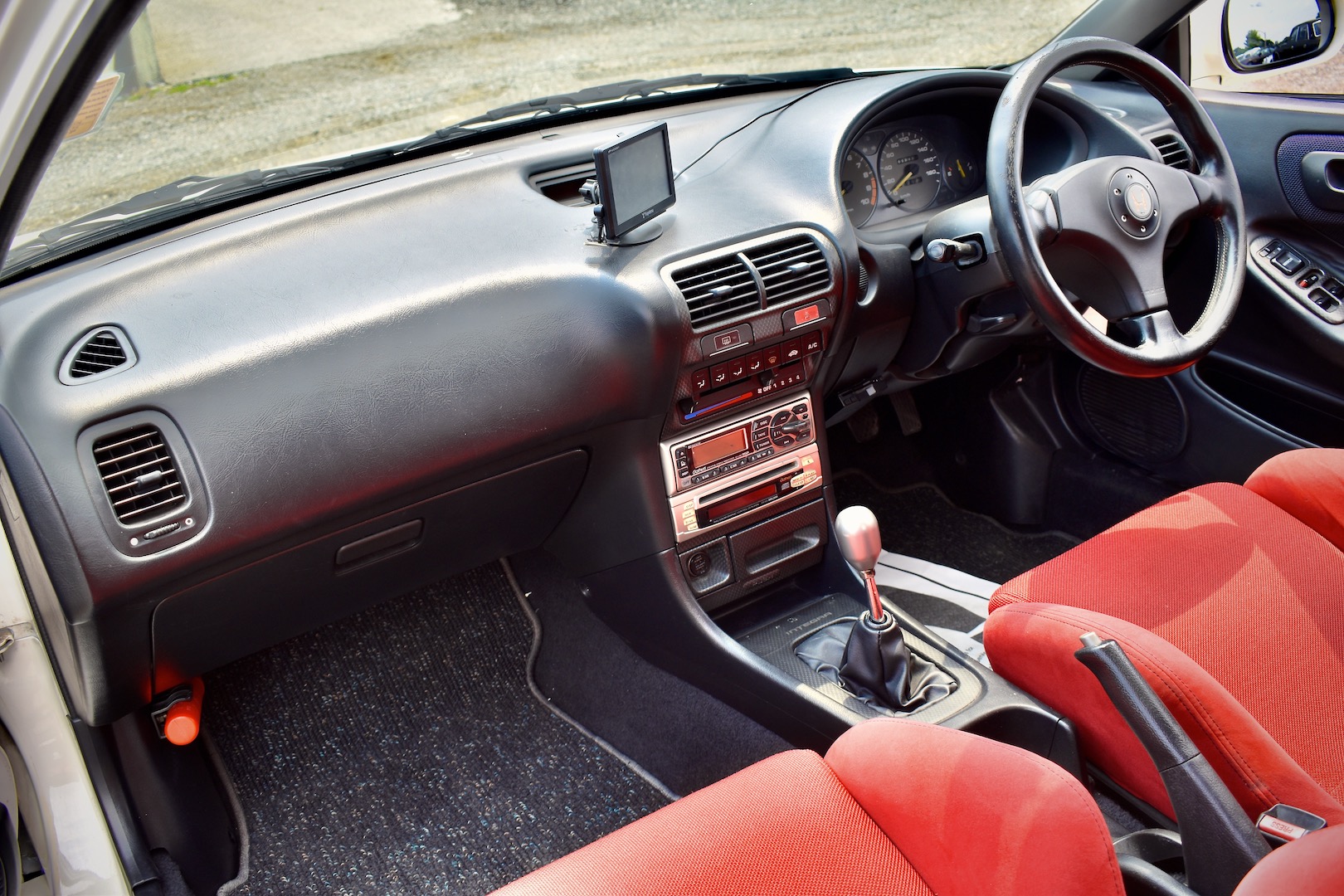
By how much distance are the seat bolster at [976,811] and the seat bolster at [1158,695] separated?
258mm

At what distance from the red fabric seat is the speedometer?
1135 mm

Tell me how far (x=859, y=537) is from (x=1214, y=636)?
494 mm

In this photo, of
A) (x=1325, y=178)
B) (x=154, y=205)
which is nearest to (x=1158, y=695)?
(x=1325, y=178)

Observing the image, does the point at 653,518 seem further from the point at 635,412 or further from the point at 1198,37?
the point at 1198,37

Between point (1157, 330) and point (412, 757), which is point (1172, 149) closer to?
point (1157, 330)

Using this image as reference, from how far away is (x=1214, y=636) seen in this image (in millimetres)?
1416

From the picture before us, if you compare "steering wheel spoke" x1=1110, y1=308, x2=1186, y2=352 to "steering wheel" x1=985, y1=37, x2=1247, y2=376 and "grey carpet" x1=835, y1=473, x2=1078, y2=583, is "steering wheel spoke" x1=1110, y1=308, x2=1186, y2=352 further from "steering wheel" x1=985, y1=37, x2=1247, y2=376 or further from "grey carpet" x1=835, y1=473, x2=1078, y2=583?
"grey carpet" x1=835, y1=473, x2=1078, y2=583

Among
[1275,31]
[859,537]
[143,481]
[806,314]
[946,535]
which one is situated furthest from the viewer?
[946,535]

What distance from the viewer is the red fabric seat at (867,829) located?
95cm

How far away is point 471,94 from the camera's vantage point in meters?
2.14

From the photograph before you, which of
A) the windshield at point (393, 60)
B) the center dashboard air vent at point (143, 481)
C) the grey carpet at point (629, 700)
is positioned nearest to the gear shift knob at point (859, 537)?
the grey carpet at point (629, 700)

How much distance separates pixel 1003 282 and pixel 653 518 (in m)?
0.68

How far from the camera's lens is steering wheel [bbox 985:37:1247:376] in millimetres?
1479

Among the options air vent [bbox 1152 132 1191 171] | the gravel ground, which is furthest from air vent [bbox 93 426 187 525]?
air vent [bbox 1152 132 1191 171]
